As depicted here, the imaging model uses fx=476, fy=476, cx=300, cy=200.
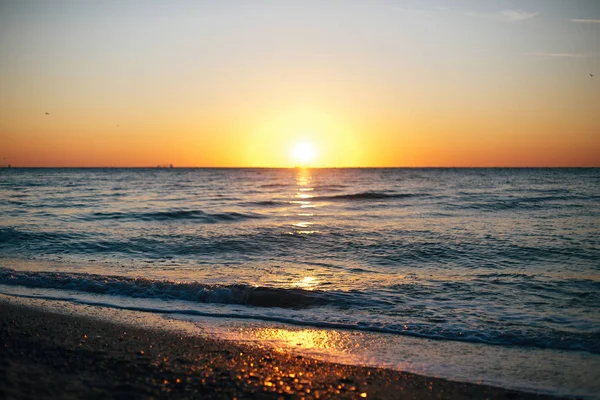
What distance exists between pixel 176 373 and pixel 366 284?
7.03 meters

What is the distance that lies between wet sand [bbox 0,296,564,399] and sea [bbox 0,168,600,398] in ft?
2.03

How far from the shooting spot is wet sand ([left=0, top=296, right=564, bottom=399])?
5.20 m

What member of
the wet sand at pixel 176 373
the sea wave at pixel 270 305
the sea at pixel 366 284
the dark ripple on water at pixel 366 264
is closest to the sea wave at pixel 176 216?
the dark ripple on water at pixel 366 264

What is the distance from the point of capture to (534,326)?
864cm

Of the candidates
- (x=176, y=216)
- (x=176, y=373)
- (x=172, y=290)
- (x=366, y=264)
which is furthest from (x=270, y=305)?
(x=176, y=216)

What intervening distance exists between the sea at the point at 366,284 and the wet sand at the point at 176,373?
2.03 ft

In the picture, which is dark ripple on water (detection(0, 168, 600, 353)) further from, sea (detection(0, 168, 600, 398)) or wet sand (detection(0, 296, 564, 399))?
wet sand (detection(0, 296, 564, 399))

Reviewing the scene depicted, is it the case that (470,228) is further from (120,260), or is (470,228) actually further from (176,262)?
(120,260)

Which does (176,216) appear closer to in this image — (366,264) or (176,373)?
(366,264)

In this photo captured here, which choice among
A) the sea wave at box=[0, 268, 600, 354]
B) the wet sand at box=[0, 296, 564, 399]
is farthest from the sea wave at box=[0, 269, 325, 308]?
the wet sand at box=[0, 296, 564, 399]

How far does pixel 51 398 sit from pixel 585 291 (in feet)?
36.2

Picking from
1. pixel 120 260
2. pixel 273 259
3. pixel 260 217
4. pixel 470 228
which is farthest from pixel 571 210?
pixel 120 260

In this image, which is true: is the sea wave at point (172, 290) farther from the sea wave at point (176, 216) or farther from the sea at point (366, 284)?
the sea wave at point (176, 216)

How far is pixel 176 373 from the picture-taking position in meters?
5.75
